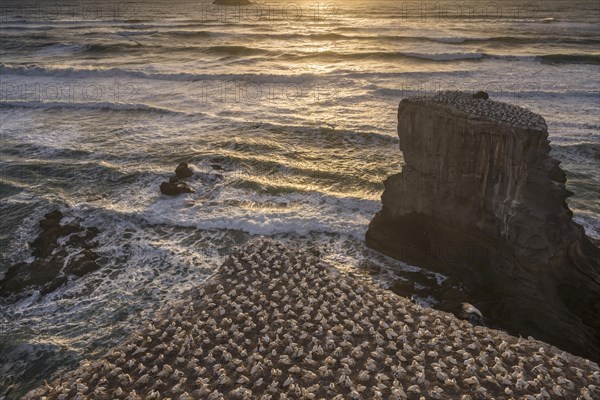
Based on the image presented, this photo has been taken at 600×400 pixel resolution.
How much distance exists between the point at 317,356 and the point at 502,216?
7334 millimetres

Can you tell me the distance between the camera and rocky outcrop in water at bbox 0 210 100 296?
16312 mm

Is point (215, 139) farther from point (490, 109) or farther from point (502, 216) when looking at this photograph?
point (502, 216)

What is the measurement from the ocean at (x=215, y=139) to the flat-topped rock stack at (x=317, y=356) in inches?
173

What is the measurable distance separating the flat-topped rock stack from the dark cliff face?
3501mm

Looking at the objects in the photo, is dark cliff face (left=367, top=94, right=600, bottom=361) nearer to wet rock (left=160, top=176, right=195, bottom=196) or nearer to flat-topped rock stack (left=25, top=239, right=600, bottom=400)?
flat-topped rock stack (left=25, top=239, right=600, bottom=400)

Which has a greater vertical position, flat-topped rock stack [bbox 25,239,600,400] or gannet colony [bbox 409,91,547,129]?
gannet colony [bbox 409,91,547,129]

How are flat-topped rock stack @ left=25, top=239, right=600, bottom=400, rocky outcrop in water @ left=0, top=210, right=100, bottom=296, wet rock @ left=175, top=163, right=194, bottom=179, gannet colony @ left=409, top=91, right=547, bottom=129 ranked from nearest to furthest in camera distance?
1. flat-topped rock stack @ left=25, top=239, right=600, bottom=400
2. gannet colony @ left=409, top=91, right=547, bottom=129
3. rocky outcrop in water @ left=0, top=210, right=100, bottom=296
4. wet rock @ left=175, top=163, right=194, bottom=179

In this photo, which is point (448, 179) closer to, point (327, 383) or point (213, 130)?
point (327, 383)

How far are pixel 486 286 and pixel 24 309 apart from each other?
1465 centimetres

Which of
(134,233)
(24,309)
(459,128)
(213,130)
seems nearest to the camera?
(459,128)

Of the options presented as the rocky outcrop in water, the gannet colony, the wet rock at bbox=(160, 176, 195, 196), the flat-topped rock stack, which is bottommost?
the rocky outcrop in water

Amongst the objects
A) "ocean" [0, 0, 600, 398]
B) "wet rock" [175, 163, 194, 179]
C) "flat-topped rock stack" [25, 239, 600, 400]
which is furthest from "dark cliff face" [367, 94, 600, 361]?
"wet rock" [175, 163, 194, 179]

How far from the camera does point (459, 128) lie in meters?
14.0

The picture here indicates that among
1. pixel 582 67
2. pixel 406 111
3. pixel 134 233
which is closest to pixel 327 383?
pixel 406 111
